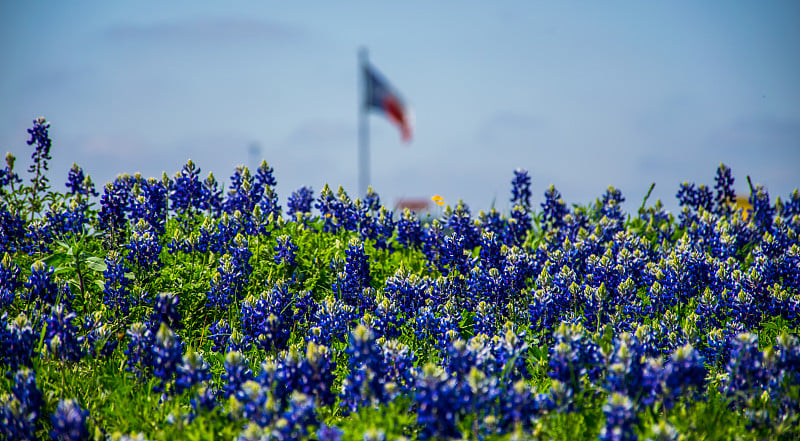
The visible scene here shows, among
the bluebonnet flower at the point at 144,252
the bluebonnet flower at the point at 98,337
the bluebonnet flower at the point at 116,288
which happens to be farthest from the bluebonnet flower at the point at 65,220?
the bluebonnet flower at the point at 98,337

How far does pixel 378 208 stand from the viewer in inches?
347

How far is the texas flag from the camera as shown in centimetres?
2786

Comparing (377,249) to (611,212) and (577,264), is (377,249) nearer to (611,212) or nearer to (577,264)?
(577,264)

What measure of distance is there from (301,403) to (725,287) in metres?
4.67

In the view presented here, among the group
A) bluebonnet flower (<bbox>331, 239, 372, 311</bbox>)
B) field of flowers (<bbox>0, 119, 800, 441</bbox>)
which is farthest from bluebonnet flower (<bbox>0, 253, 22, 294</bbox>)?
bluebonnet flower (<bbox>331, 239, 372, 311</bbox>)

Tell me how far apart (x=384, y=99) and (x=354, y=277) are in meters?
22.5

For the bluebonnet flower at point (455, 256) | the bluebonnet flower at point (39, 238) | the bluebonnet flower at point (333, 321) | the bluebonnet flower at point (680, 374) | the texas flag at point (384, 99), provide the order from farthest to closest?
the texas flag at point (384, 99) < the bluebonnet flower at point (39, 238) < the bluebonnet flower at point (455, 256) < the bluebonnet flower at point (333, 321) < the bluebonnet flower at point (680, 374)

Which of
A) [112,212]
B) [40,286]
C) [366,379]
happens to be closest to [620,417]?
[366,379]

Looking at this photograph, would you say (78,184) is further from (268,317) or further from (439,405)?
(439,405)

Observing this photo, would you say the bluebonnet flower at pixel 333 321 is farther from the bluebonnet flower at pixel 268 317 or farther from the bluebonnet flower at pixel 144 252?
the bluebonnet flower at pixel 144 252

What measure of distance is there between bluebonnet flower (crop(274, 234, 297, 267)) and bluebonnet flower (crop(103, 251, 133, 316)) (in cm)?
149

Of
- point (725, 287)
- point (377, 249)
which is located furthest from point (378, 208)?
point (725, 287)

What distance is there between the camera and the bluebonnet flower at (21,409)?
4426mm

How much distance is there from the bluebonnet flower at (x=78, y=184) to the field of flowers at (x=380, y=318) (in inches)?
1.0
